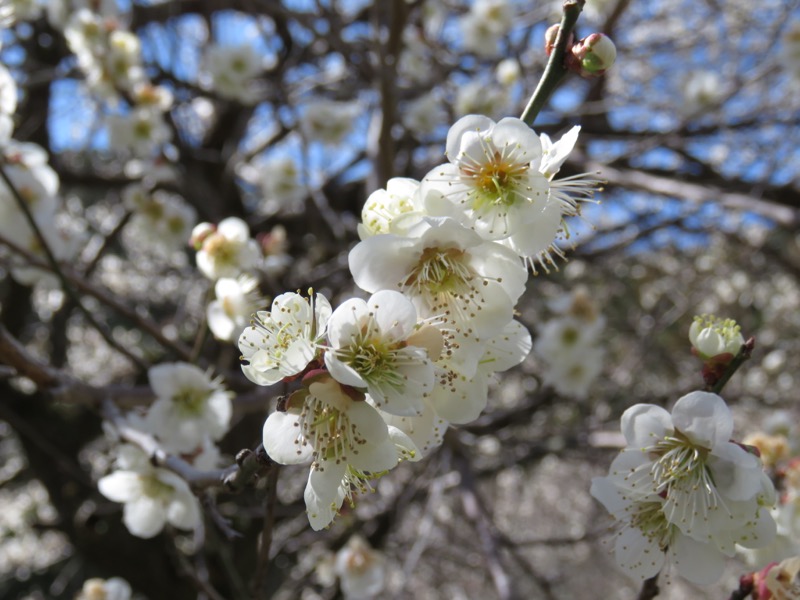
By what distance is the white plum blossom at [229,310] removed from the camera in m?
1.39

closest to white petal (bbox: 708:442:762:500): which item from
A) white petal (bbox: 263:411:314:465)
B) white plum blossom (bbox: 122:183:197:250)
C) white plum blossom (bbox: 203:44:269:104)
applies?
white petal (bbox: 263:411:314:465)

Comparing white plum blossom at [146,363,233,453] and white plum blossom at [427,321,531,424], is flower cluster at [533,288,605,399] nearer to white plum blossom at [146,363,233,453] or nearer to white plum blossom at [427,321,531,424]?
white plum blossom at [146,363,233,453]

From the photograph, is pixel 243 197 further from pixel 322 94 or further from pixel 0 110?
pixel 0 110

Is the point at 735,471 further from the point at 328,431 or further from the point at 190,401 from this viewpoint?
the point at 190,401

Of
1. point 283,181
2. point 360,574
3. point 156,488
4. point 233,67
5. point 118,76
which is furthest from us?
point 233,67

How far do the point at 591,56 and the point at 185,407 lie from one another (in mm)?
1101

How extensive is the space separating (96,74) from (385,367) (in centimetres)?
249

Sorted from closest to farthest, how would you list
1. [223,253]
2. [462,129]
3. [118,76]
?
[462,129]
[223,253]
[118,76]

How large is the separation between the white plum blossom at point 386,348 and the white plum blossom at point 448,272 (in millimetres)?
47

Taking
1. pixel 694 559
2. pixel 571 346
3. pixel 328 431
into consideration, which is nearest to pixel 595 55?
pixel 328 431

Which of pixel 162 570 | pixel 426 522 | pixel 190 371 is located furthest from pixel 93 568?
pixel 190 371

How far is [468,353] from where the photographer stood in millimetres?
720

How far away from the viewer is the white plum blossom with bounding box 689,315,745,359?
0.88 m

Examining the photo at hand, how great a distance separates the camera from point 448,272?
2.56ft
